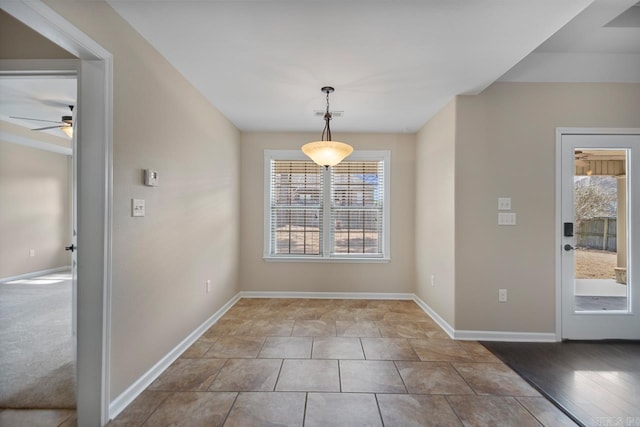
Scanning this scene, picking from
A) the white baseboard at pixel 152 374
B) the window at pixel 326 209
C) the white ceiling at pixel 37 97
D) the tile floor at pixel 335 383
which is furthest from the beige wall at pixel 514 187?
the white ceiling at pixel 37 97

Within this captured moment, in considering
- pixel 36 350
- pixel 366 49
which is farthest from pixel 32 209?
pixel 366 49

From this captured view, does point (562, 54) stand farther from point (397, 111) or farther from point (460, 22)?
point (460, 22)

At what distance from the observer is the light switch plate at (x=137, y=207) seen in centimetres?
204

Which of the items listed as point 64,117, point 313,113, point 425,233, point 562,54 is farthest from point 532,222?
point 64,117

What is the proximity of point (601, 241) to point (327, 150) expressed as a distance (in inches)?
113

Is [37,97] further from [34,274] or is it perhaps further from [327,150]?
[34,274]

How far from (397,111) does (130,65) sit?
270cm

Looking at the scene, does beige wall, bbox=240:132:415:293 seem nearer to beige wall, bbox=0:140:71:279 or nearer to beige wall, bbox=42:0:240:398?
beige wall, bbox=42:0:240:398

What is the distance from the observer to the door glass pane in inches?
119

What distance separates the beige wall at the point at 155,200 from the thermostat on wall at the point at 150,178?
0.14 feet

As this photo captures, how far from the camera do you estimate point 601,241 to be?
304 cm

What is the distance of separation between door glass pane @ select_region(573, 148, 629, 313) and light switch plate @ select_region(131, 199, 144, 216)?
389cm

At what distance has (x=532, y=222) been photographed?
3.04 m

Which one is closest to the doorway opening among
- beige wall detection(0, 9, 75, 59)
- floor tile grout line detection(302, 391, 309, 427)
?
beige wall detection(0, 9, 75, 59)
